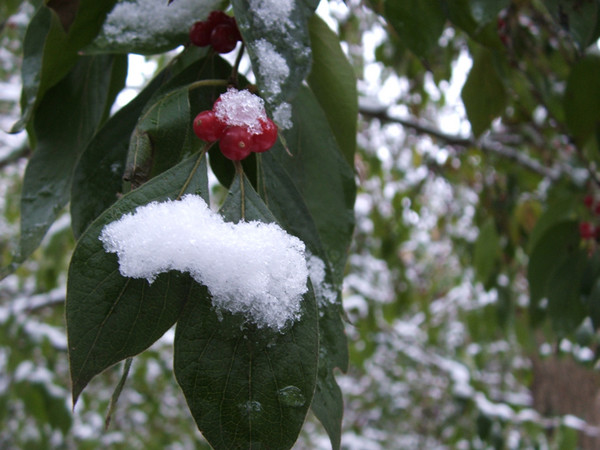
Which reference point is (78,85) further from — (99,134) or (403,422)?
(403,422)

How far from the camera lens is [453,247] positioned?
175 inches

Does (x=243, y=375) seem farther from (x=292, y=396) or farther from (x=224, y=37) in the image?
(x=224, y=37)

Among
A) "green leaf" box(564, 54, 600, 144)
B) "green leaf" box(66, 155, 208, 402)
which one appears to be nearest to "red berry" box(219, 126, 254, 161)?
"green leaf" box(66, 155, 208, 402)

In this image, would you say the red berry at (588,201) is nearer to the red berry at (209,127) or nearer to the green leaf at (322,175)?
the green leaf at (322,175)

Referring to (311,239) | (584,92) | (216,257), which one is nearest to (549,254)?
(584,92)

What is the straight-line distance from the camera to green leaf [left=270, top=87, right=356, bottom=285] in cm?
83

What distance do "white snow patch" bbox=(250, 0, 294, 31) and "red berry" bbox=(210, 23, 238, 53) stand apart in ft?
0.42

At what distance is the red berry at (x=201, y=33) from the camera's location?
777 millimetres

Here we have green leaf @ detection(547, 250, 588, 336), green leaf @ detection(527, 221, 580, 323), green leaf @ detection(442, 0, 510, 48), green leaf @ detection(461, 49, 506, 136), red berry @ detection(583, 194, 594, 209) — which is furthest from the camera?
red berry @ detection(583, 194, 594, 209)

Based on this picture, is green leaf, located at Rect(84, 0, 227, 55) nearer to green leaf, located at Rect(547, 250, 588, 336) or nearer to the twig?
green leaf, located at Rect(547, 250, 588, 336)

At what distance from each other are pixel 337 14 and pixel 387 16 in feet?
8.06

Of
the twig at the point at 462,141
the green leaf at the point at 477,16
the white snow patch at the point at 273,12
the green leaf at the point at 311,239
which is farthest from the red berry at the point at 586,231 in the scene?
the white snow patch at the point at 273,12

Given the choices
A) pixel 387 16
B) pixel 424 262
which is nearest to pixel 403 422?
pixel 424 262

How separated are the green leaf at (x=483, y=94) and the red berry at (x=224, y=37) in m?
0.77
